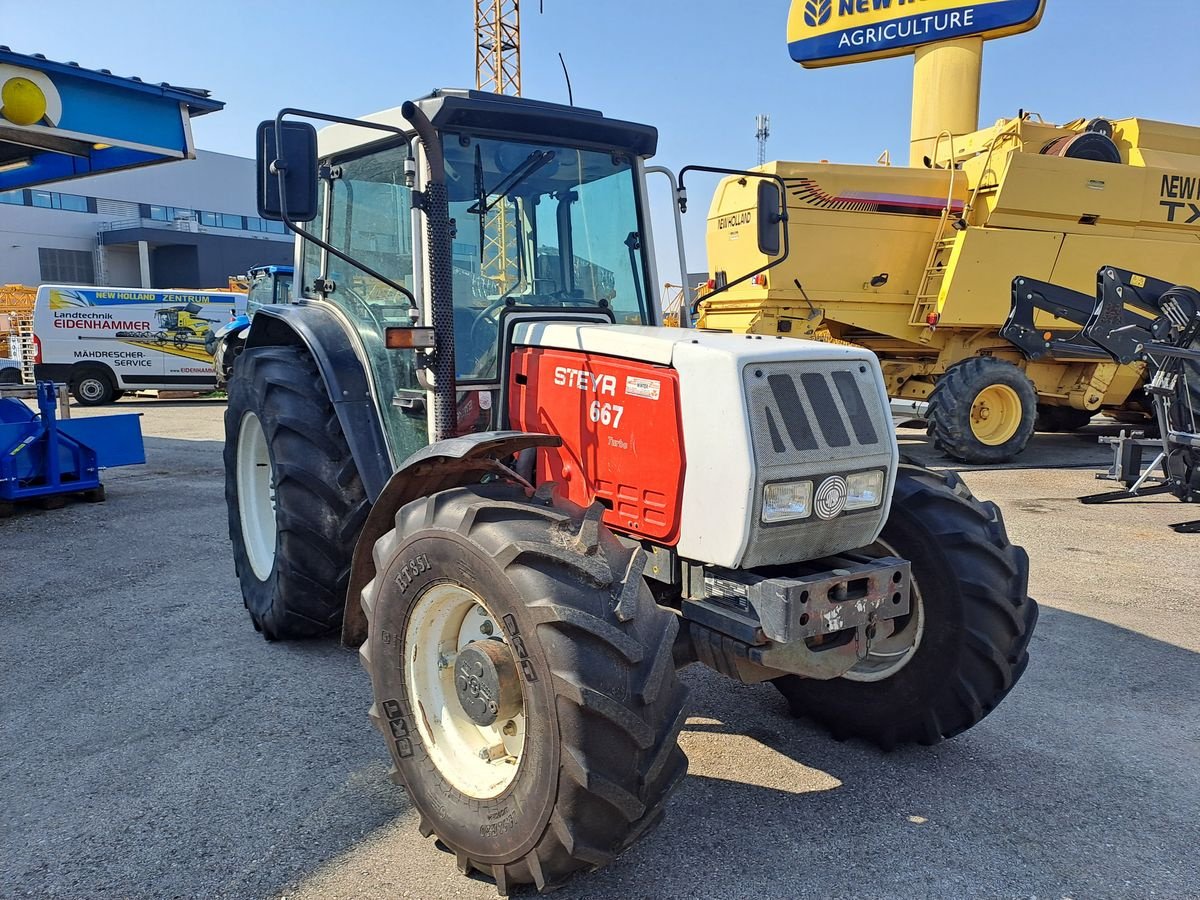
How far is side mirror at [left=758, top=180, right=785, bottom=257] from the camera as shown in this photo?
12.2ft

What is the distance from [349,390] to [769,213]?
194 cm

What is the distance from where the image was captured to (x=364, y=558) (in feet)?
10.8

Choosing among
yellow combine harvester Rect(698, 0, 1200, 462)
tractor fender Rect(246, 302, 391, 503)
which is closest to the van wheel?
yellow combine harvester Rect(698, 0, 1200, 462)

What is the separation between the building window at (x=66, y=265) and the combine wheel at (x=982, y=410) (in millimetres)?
41158

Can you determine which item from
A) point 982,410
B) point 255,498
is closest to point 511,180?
point 255,498

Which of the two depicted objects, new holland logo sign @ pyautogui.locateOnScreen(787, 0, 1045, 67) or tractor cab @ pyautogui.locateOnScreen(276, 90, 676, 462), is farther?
new holland logo sign @ pyautogui.locateOnScreen(787, 0, 1045, 67)

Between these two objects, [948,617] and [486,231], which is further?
[486,231]

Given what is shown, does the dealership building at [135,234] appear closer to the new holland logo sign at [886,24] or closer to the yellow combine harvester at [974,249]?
the new holland logo sign at [886,24]

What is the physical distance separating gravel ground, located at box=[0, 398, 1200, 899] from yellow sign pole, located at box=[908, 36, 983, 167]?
957cm

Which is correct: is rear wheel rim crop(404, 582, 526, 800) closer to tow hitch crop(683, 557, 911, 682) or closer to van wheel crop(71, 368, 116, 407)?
tow hitch crop(683, 557, 911, 682)

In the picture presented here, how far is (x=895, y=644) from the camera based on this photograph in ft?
10.8

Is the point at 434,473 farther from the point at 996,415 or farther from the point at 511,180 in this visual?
the point at 996,415

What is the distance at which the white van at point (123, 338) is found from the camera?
16.9 metres

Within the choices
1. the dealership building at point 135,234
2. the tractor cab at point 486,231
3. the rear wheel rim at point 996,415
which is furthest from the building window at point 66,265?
the tractor cab at point 486,231
